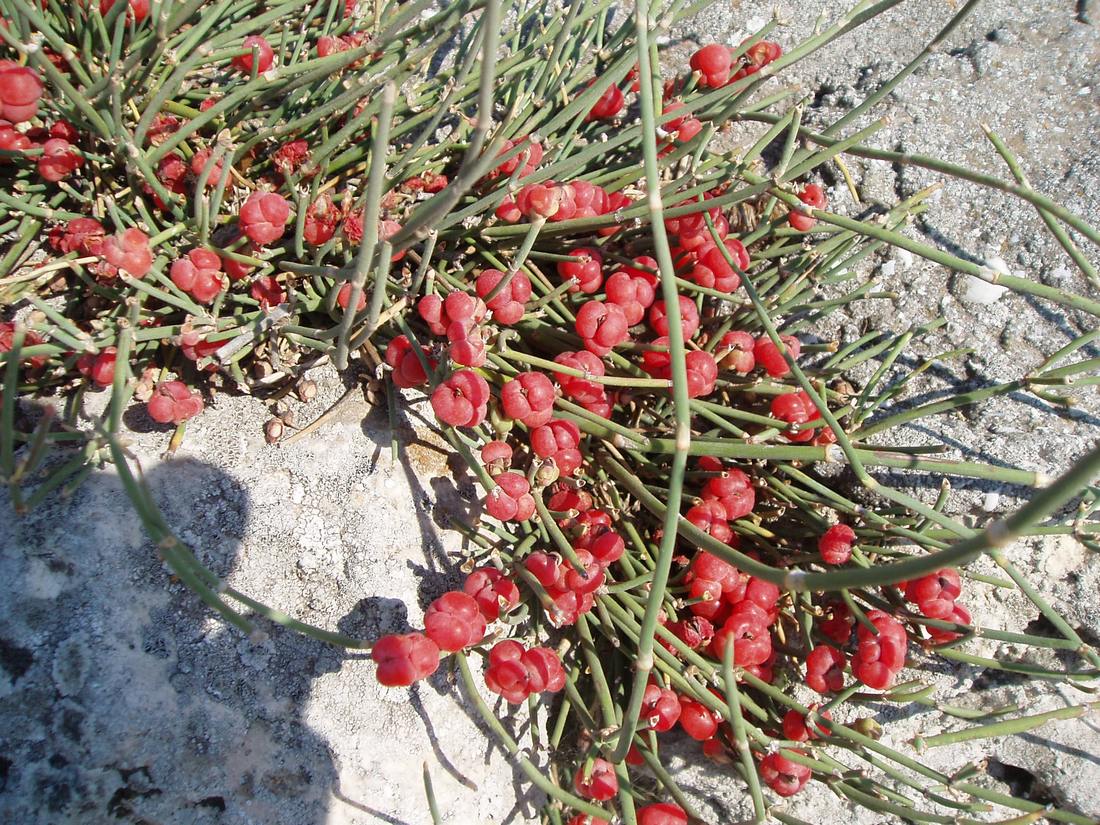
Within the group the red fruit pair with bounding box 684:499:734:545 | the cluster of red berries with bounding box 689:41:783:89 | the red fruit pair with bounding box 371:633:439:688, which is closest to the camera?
the red fruit pair with bounding box 371:633:439:688

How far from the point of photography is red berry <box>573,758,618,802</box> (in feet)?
4.02

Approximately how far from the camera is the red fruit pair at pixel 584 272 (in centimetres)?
134

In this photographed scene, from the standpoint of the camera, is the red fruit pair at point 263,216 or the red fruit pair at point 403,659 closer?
the red fruit pair at point 403,659

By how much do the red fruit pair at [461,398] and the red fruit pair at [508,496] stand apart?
11cm

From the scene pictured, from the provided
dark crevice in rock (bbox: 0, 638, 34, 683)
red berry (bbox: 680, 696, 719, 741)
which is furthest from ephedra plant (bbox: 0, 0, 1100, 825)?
dark crevice in rock (bbox: 0, 638, 34, 683)

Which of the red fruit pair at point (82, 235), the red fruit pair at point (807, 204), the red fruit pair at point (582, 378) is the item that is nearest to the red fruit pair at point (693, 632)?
the red fruit pair at point (582, 378)

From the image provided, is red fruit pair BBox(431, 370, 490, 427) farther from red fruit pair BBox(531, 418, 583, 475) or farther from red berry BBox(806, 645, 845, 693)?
red berry BBox(806, 645, 845, 693)

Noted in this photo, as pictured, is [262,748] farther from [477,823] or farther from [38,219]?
[38,219]

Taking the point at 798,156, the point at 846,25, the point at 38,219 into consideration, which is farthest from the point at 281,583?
the point at 846,25

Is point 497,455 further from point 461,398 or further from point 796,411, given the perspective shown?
point 796,411

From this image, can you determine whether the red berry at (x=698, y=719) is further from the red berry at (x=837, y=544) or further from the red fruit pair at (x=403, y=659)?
the red fruit pair at (x=403, y=659)

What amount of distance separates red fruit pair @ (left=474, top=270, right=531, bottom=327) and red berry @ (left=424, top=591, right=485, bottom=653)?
43 cm

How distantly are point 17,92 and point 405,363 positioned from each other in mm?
623

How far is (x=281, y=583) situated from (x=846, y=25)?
122cm
